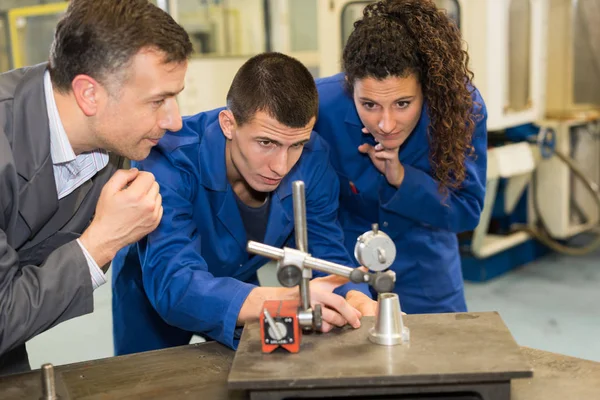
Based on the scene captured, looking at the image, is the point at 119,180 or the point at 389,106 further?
the point at 389,106

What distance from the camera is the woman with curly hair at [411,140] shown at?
153 cm

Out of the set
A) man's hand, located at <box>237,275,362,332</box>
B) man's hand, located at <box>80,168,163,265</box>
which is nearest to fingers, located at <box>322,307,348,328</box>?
man's hand, located at <box>237,275,362,332</box>

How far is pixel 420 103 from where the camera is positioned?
1.59 m

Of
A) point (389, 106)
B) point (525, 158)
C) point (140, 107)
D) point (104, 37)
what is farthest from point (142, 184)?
point (525, 158)

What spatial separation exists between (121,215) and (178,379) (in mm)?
285

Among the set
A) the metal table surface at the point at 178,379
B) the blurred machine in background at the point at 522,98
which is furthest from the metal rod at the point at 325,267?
the blurred machine in background at the point at 522,98

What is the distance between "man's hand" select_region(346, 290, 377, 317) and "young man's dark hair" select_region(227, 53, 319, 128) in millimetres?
349

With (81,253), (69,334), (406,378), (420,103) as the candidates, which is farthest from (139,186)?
(69,334)

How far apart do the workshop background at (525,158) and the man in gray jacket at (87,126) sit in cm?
166

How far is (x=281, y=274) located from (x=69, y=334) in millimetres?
2196

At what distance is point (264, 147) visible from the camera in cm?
145

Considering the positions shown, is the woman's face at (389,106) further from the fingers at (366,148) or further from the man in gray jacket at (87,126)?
the man in gray jacket at (87,126)

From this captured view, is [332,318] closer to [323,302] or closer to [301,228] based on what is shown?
[323,302]

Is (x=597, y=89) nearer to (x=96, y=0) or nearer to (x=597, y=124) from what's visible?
(x=597, y=124)
